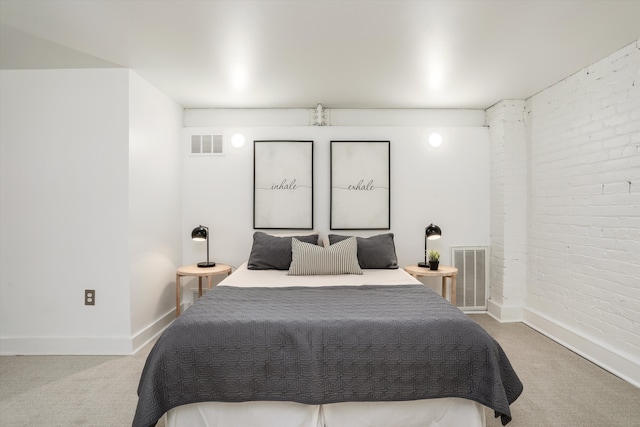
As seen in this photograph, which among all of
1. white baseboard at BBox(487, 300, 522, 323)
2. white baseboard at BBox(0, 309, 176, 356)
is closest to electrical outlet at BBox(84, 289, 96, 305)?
white baseboard at BBox(0, 309, 176, 356)

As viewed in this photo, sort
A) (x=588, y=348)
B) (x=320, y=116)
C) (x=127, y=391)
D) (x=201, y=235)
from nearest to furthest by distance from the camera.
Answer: (x=127, y=391) < (x=588, y=348) < (x=201, y=235) < (x=320, y=116)

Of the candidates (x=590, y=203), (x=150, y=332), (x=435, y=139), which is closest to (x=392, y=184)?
(x=435, y=139)

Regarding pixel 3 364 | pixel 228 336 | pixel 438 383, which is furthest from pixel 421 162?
pixel 3 364

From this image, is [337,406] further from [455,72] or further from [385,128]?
[385,128]

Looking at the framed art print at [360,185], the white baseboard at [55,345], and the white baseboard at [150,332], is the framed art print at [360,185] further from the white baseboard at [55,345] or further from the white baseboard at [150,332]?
the white baseboard at [55,345]

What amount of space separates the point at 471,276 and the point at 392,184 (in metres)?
1.43

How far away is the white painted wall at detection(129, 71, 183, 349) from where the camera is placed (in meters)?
3.09

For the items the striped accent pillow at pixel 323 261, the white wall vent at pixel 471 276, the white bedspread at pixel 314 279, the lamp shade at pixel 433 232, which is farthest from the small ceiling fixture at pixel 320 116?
the white wall vent at pixel 471 276

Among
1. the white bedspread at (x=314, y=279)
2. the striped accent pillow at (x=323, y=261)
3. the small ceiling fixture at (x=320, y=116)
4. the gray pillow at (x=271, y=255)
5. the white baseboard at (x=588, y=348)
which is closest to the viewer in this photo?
the white baseboard at (x=588, y=348)

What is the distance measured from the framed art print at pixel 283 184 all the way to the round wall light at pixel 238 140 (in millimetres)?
157

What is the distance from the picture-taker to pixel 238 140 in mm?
4121

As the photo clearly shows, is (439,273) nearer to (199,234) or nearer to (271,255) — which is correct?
(271,255)

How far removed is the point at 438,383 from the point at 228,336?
3.74 ft

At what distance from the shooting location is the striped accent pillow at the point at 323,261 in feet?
10.6
